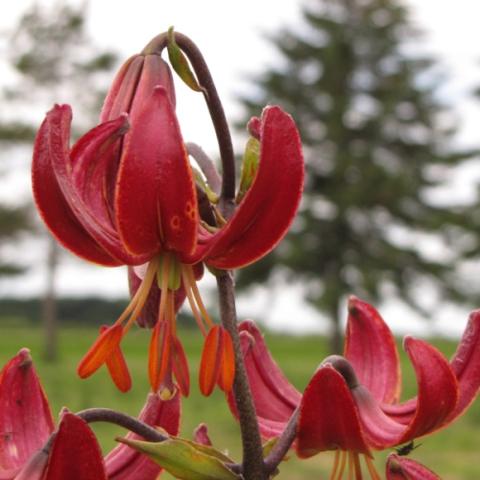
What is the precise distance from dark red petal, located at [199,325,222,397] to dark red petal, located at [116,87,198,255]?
94 mm

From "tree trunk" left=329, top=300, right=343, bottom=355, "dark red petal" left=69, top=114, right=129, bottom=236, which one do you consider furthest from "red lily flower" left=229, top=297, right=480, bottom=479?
"tree trunk" left=329, top=300, right=343, bottom=355

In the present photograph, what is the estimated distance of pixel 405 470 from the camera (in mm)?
808

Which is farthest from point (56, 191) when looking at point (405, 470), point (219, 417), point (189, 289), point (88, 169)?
point (219, 417)

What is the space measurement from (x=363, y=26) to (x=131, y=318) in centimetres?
1824

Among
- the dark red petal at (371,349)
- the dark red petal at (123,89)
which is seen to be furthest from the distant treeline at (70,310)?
the dark red petal at (123,89)

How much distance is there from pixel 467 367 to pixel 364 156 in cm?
1698

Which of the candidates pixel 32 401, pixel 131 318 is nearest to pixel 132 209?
pixel 131 318

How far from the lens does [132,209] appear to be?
29.1 inches

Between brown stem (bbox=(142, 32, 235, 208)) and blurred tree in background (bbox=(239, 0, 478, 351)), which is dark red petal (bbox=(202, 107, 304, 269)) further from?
blurred tree in background (bbox=(239, 0, 478, 351))

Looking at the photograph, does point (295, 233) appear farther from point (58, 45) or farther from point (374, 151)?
point (58, 45)

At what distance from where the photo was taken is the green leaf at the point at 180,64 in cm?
85

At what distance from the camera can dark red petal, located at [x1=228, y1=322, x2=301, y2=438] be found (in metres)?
0.95

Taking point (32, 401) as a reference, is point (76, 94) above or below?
above

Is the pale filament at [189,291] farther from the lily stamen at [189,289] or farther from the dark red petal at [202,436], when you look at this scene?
the dark red petal at [202,436]
